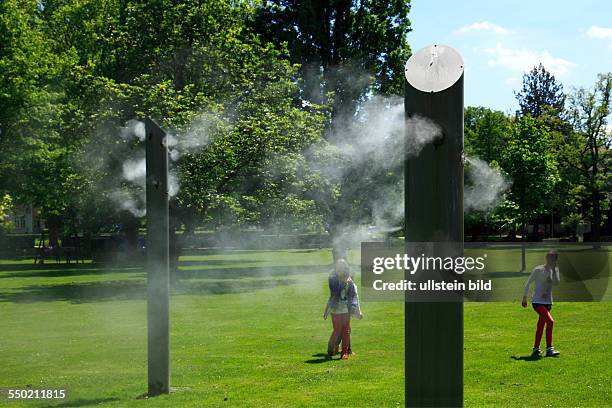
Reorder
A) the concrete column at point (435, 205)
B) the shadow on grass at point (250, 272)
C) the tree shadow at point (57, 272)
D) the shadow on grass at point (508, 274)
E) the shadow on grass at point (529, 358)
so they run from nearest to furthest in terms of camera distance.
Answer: the concrete column at point (435, 205) < the shadow on grass at point (529, 358) < the shadow on grass at point (508, 274) < the shadow on grass at point (250, 272) < the tree shadow at point (57, 272)

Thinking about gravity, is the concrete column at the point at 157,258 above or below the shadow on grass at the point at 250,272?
above

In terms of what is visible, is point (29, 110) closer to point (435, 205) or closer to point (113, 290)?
point (113, 290)

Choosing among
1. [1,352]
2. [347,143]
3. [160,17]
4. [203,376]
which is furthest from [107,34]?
[203,376]

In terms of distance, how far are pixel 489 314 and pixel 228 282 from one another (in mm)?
16051

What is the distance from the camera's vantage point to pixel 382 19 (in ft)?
143

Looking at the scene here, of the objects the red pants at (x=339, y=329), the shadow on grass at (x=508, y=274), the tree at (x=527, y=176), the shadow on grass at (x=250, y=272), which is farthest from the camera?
the shadow on grass at (x=250, y=272)

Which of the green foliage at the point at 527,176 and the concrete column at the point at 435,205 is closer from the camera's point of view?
the concrete column at the point at 435,205

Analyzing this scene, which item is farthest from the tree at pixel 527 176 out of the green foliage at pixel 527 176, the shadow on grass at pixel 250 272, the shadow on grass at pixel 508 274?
the shadow on grass at pixel 250 272

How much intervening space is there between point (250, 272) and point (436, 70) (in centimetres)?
3788

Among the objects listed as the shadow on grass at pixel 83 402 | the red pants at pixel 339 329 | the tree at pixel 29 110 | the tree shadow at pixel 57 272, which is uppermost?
the tree at pixel 29 110

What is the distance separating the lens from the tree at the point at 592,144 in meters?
65.8

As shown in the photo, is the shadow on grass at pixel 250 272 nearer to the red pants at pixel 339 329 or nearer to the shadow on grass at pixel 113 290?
the shadow on grass at pixel 113 290

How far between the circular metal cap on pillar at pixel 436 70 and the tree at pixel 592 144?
224 ft

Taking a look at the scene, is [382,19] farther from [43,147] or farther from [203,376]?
[203,376]
